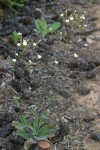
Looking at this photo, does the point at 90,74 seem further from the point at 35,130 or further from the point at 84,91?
the point at 35,130

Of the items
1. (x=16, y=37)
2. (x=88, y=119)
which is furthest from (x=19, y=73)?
(x=88, y=119)

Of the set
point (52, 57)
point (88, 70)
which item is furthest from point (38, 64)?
point (88, 70)

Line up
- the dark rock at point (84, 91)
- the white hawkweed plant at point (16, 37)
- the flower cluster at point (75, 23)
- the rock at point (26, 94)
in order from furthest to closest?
the flower cluster at point (75, 23) < the white hawkweed plant at point (16, 37) < the dark rock at point (84, 91) < the rock at point (26, 94)

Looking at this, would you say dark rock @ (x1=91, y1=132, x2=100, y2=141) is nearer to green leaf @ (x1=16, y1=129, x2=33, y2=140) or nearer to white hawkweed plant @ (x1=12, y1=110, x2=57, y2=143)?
white hawkweed plant @ (x1=12, y1=110, x2=57, y2=143)

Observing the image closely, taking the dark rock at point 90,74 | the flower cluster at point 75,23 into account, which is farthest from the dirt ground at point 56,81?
the flower cluster at point 75,23

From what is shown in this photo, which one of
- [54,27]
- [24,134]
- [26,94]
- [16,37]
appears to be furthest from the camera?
[54,27]

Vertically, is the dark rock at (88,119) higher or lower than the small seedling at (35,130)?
lower

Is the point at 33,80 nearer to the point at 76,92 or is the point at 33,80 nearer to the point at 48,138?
the point at 76,92

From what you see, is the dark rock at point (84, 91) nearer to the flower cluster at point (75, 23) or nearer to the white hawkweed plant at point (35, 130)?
the white hawkweed plant at point (35, 130)
